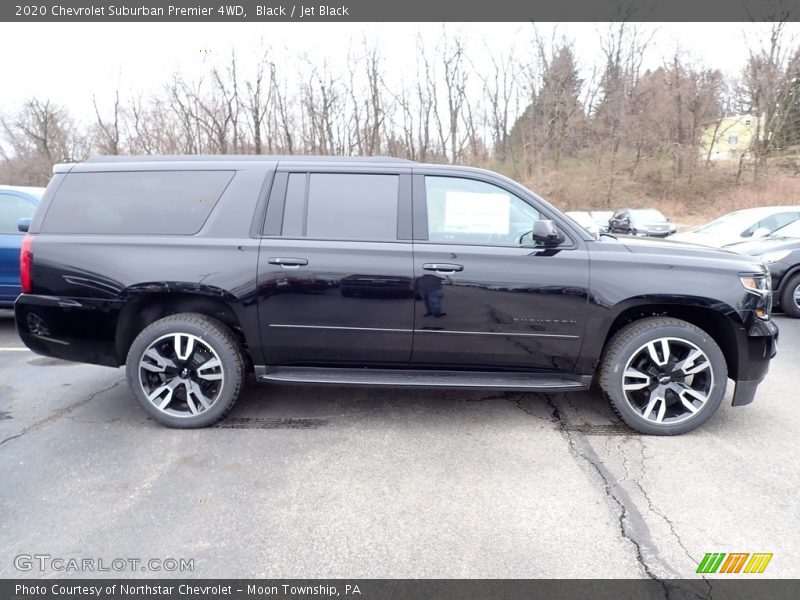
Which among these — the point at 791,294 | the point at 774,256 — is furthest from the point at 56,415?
the point at 791,294

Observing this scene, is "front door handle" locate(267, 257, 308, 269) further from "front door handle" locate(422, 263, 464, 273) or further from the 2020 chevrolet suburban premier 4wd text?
"front door handle" locate(422, 263, 464, 273)

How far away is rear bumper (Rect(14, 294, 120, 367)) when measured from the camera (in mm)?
3463

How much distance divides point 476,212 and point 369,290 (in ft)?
3.28

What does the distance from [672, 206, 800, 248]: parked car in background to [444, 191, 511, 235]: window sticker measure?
6.39m

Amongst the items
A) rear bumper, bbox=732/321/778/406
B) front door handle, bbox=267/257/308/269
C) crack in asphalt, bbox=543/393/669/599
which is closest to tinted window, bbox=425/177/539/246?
front door handle, bbox=267/257/308/269

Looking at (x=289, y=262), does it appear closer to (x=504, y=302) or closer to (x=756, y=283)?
(x=504, y=302)

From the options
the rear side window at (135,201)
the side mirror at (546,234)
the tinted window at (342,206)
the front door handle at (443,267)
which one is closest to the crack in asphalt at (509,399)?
the front door handle at (443,267)

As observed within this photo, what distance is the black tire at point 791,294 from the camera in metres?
7.03

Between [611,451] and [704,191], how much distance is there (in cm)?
3378

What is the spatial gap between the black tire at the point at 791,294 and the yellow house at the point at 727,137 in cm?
3047

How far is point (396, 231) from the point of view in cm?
336

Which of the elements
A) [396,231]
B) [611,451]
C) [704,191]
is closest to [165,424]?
[396,231]

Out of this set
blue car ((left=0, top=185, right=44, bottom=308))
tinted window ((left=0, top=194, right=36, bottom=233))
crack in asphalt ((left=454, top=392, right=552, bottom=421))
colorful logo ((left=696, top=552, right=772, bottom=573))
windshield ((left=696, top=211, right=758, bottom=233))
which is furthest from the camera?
windshield ((left=696, top=211, right=758, bottom=233))

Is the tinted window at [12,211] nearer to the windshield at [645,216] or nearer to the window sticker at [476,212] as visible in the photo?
the window sticker at [476,212]
